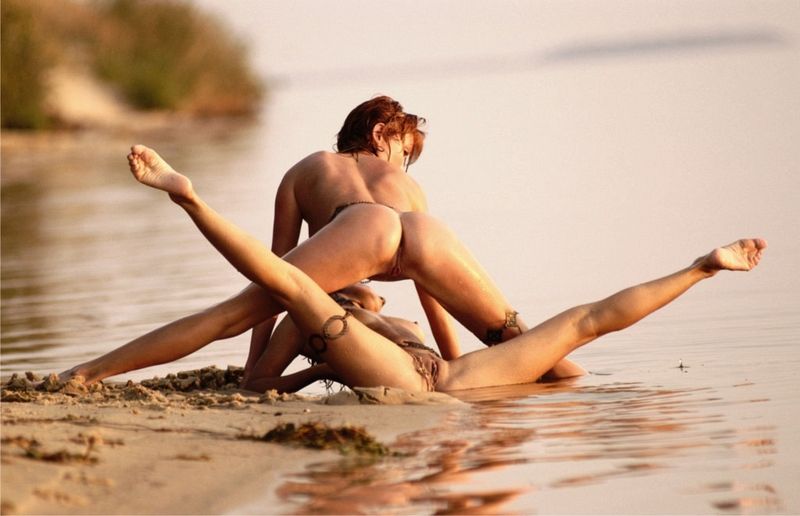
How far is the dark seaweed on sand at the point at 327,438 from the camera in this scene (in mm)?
4457

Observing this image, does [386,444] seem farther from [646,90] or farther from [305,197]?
[646,90]

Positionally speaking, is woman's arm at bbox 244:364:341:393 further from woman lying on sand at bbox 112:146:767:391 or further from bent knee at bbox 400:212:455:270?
bent knee at bbox 400:212:455:270

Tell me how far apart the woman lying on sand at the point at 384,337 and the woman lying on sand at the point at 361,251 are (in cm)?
21

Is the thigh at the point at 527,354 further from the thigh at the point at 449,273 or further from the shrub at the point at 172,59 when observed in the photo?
the shrub at the point at 172,59

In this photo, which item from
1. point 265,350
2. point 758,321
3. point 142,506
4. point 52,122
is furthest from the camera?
point 52,122

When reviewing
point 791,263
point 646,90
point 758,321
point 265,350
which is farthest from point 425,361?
point 646,90

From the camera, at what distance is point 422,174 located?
56.1ft

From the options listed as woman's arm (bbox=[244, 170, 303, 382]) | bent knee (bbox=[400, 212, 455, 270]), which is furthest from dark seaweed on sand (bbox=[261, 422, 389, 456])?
woman's arm (bbox=[244, 170, 303, 382])

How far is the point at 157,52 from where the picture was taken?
37.2 meters

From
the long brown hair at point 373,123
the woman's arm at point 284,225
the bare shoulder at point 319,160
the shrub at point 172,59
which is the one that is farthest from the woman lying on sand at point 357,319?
the shrub at point 172,59

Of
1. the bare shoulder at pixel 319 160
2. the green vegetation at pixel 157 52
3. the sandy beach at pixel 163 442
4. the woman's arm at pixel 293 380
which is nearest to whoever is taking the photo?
the sandy beach at pixel 163 442

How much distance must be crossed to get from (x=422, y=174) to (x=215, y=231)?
39.4 ft

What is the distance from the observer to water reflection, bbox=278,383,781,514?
3916mm

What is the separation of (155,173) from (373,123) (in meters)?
1.27
